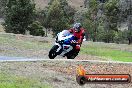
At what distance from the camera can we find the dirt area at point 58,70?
16828mm

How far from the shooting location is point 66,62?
20484 mm

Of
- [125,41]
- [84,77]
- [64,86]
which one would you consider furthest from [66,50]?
[125,41]

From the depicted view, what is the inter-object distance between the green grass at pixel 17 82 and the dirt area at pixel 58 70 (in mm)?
677

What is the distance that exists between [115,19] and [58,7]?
38.0 ft

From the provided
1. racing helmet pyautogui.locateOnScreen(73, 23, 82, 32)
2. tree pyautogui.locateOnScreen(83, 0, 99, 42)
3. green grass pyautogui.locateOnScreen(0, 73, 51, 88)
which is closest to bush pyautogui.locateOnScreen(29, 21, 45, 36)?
tree pyautogui.locateOnScreen(83, 0, 99, 42)

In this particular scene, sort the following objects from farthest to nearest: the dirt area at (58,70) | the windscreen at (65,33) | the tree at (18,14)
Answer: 1. the tree at (18,14)
2. the windscreen at (65,33)
3. the dirt area at (58,70)

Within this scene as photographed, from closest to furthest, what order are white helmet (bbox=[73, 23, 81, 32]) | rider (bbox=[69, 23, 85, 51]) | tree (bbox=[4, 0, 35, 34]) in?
white helmet (bbox=[73, 23, 81, 32]) → rider (bbox=[69, 23, 85, 51]) → tree (bbox=[4, 0, 35, 34])

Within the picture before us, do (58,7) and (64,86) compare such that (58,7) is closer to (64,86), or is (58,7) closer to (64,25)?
(64,25)

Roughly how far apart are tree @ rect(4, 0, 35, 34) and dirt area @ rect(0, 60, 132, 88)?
4999 cm

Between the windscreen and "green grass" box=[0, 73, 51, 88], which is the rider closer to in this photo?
the windscreen

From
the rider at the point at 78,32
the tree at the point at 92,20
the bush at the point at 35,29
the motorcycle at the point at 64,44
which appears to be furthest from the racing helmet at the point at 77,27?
the tree at the point at 92,20

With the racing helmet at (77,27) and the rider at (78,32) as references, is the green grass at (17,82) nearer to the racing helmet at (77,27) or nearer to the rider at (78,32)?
the racing helmet at (77,27)

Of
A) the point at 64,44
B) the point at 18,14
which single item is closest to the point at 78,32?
the point at 64,44

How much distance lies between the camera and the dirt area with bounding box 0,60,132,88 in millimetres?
16828
